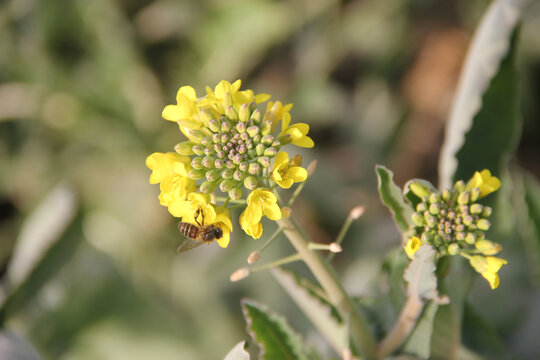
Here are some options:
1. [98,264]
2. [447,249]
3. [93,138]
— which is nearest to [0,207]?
[93,138]

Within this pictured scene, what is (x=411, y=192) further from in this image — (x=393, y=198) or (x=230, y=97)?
(x=230, y=97)

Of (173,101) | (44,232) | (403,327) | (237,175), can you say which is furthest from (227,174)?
(173,101)

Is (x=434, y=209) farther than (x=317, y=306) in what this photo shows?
No

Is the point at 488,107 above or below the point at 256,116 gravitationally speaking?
below

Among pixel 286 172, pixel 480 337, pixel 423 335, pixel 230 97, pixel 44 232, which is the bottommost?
pixel 480 337

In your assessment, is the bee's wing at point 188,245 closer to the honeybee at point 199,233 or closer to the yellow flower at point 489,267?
the honeybee at point 199,233
